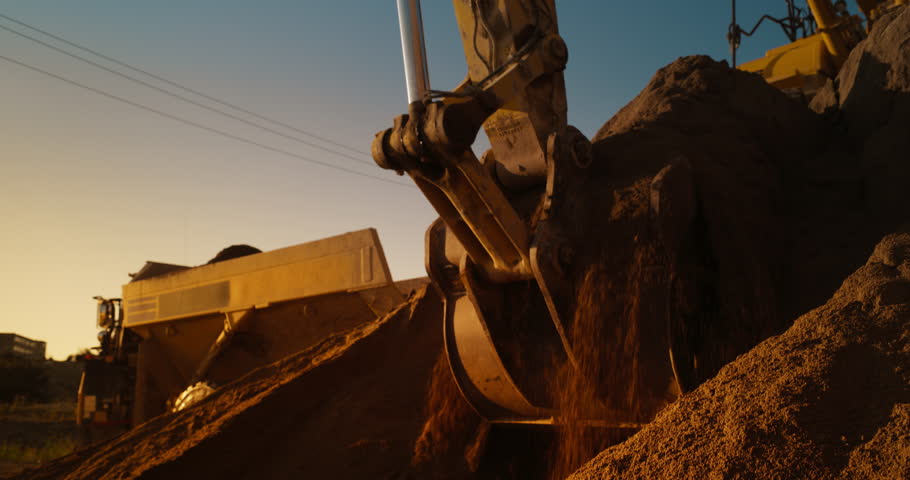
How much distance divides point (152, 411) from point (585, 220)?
9.44 metres

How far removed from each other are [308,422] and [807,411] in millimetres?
3833

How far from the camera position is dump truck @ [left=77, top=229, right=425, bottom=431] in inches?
306

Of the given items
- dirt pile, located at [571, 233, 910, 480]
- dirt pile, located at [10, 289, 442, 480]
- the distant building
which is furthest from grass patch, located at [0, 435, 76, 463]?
the distant building

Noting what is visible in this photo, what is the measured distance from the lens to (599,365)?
10.8ft

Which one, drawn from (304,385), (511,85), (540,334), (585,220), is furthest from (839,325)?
(304,385)

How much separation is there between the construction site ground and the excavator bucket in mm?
1659

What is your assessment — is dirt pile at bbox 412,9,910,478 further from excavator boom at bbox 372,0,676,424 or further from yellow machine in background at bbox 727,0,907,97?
yellow machine in background at bbox 727,0,907,97

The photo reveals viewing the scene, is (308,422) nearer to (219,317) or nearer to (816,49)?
(219,317)

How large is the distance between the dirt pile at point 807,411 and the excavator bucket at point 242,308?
5.29m

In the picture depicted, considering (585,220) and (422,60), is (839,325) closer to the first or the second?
(585,220)

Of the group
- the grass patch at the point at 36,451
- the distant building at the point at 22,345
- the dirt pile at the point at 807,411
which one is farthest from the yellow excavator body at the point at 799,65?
the distant building at the point at 22,345

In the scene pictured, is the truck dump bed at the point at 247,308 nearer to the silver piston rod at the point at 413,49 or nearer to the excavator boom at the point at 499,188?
the excavator boom at the point at 499,188

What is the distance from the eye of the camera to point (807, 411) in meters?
1.99

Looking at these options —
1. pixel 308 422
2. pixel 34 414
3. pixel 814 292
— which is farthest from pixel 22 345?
pixel 814 292
